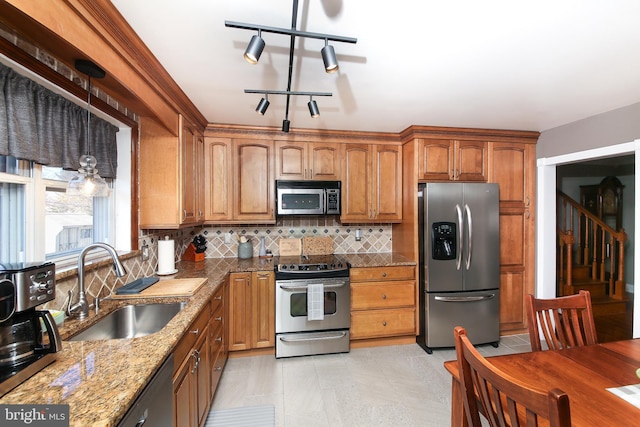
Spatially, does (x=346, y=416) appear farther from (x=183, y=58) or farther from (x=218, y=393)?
(x=183, y=58)

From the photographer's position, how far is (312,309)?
2.59 m

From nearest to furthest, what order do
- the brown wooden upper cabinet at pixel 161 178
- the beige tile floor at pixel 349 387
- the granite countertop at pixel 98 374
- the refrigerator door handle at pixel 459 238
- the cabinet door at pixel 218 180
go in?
the granite countertop at pixel 98 374 → the beige tile floor at pixel 349 387 → the brown wooden upper cabinet at pixel 161 178 → the refrigerator door handle at pixel 459 238 → the cabinet door at pixel 218 180

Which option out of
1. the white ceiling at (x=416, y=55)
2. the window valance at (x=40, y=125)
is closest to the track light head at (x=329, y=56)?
the white ceiling at (x=416, y=55)

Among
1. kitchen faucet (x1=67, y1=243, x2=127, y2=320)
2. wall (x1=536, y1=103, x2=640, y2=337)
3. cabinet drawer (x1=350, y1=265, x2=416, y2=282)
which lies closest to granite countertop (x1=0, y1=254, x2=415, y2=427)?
kitchen faucet (x1=67, y1=243, x2=127, y2=320)

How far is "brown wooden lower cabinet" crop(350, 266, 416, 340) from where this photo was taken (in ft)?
9.02

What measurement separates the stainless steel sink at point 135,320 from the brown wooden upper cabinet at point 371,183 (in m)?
1.92

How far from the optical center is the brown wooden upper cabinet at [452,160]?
2.88 m

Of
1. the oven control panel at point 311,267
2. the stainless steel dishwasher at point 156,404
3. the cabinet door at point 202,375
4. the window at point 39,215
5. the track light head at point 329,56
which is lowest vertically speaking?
the cabinet door at point 202,375

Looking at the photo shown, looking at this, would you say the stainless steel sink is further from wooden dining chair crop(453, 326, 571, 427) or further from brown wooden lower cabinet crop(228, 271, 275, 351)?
wooden dining chair crop(453, 326, 571, 427)

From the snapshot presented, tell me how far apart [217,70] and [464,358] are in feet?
6.68

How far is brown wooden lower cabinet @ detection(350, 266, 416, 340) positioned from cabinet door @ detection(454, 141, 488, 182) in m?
1.19

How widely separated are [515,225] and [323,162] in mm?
2286

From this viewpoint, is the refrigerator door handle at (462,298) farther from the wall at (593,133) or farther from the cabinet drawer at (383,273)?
the wall at (593,133)

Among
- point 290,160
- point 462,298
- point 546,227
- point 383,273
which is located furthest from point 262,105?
point 546,227
